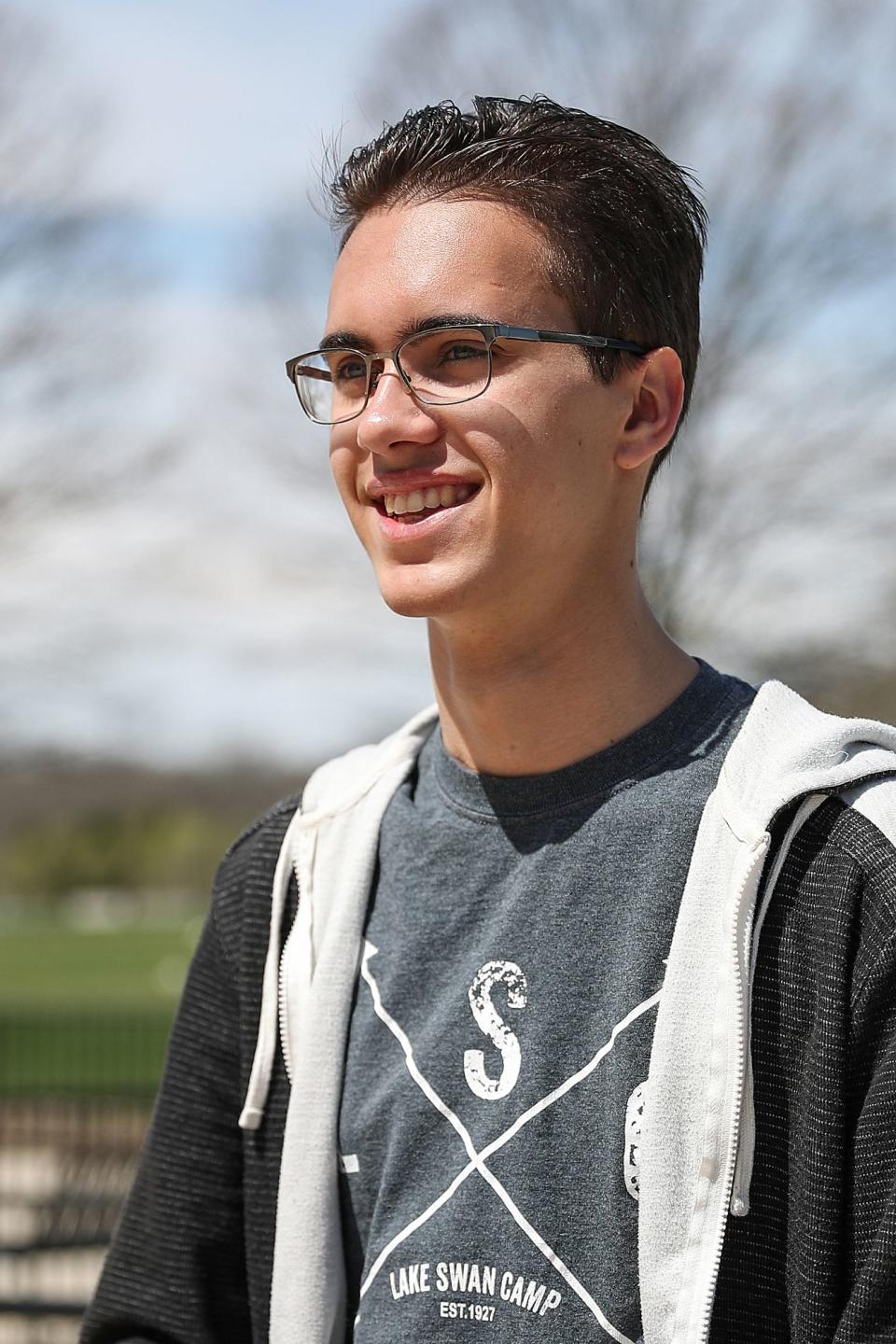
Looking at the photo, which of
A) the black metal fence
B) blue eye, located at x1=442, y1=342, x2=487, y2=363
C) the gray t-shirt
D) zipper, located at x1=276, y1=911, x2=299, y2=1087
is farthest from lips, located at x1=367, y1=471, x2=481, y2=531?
the black metal fence

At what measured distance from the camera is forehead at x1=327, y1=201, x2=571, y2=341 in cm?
191

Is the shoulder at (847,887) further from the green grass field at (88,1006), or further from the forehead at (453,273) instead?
the green grass field at (88,1006)

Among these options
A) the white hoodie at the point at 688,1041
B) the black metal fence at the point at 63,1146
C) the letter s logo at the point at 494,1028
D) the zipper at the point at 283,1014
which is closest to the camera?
the white hoodie at the point at 688,1041

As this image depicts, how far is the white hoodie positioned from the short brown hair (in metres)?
0.52

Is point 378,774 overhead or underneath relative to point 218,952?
overhead

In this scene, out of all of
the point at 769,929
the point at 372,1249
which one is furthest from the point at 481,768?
the point at 372,1249

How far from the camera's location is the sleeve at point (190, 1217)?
85.0 inches

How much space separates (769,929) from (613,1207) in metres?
0.36

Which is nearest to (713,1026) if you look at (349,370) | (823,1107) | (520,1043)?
(823,1107)

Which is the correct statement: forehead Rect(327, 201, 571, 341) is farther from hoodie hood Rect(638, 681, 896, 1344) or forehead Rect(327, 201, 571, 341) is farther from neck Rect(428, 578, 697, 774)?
hoodie hood Rect(638, 681, 896, 1344)

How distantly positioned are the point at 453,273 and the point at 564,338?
6.1 inches

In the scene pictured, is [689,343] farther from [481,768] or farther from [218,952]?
[218,952]

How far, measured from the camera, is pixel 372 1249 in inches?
76.0

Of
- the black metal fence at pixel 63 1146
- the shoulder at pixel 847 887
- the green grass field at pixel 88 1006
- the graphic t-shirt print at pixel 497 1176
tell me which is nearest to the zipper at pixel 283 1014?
the graphic t-shirt print at pixel 497 1176
